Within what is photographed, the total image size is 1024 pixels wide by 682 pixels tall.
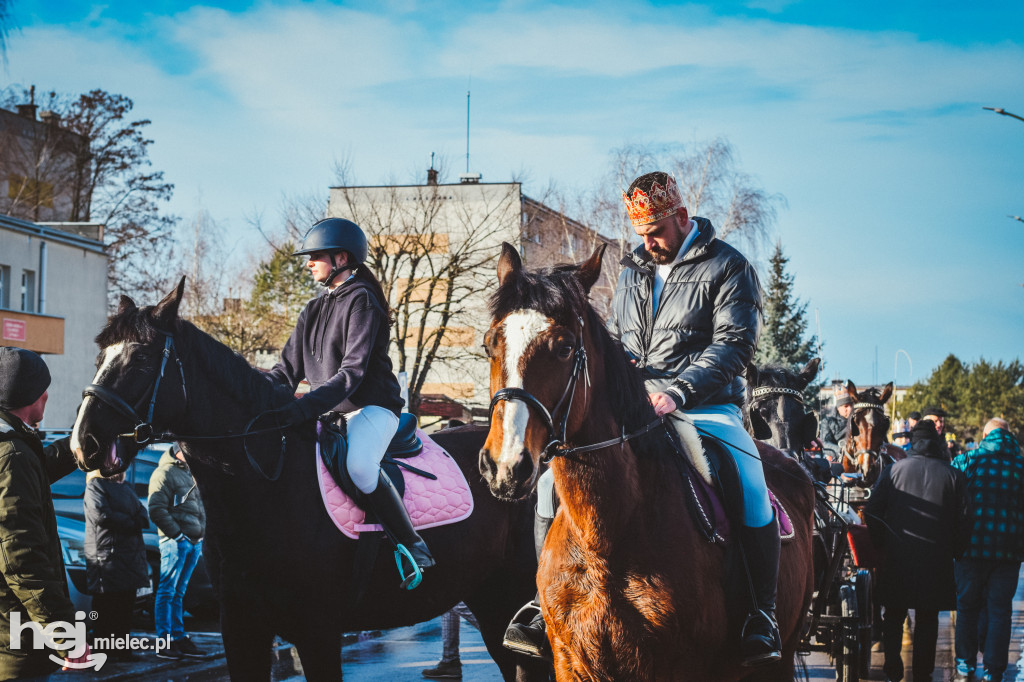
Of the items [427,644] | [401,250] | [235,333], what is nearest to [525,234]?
[401,250]

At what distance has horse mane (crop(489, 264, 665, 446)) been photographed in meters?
3.98

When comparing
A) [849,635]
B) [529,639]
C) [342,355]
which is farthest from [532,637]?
[849,635]

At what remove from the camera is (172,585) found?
10.5 m

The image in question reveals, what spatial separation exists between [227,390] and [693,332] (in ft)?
8.53

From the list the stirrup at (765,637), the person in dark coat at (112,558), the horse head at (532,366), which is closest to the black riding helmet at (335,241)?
the horse head at (532,366)

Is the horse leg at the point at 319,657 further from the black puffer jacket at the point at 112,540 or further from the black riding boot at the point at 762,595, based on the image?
the black puffer jacket at the point at 112,540

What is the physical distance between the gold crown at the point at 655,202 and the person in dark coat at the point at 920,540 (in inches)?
192

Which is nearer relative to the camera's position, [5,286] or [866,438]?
[866,438]

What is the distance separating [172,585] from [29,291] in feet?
87.1

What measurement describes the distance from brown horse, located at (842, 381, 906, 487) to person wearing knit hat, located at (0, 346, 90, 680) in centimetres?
871

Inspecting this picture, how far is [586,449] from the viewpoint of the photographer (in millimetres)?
4105

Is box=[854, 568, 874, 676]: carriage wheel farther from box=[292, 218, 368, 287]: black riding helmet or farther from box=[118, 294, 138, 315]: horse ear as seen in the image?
box=[118, 294, 138, 315]: horse ear

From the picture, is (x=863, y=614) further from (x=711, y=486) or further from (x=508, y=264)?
(x=508, y=264)

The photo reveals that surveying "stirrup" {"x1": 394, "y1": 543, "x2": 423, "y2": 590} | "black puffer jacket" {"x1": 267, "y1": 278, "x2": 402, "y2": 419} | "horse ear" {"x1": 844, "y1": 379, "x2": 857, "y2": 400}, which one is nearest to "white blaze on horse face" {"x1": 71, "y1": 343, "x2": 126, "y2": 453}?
"black puffer jacket" {"x1": 267, "y1": 278, "x2": 402, "y2": 419}
